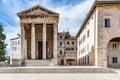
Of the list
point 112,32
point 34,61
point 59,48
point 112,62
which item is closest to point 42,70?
point 34,61

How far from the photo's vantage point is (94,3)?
37.7 meters

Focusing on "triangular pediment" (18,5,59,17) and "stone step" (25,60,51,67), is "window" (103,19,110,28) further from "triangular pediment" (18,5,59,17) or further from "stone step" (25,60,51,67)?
"stone step" (25,60,51,67)

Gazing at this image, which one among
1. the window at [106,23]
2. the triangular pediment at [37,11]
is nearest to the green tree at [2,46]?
the triangular pediment at [37,11]

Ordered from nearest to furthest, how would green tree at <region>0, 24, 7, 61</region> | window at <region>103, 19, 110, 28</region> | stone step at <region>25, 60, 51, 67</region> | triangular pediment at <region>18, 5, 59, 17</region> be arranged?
window at <region>103, 19, 110, 28</region> < stone step at <region>25, 60, 51, 67</region> < triangular pediment at <region>18, 5, 59, 17</region> < green tree at <region>0, 24, 7, 61</region>

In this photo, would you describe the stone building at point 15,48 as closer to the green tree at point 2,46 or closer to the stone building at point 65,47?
the stone building at point 65,47

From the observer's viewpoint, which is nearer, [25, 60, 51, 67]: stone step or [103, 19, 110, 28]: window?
[103, 19, 110, 28]: window

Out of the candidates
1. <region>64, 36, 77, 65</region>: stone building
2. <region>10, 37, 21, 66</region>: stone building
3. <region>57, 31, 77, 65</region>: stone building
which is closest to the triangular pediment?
<region>57, 31, 77, 65</region>: stone building

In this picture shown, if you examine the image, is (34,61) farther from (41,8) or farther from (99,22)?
(99,22)

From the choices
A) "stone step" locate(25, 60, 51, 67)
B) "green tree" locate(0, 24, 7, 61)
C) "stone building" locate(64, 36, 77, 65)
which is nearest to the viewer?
"stone step" locate(25, 60, 51, 67)

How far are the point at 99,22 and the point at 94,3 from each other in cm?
354

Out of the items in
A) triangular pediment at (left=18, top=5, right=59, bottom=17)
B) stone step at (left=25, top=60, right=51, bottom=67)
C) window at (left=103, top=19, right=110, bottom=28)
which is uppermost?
triangular pediment at (left=18, top=5, right=59, bottom=17)

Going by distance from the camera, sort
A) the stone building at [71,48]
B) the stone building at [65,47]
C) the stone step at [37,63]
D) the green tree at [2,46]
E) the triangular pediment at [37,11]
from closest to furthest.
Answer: the stone step at [37,63], the triangular pediment at [37,11], the green tree at [2,46], the stone building at [65,47], the stone building at [71,48]

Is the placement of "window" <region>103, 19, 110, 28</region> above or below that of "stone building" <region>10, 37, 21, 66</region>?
above

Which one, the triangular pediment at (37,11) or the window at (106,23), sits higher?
the triangular pediment at (37,11)
